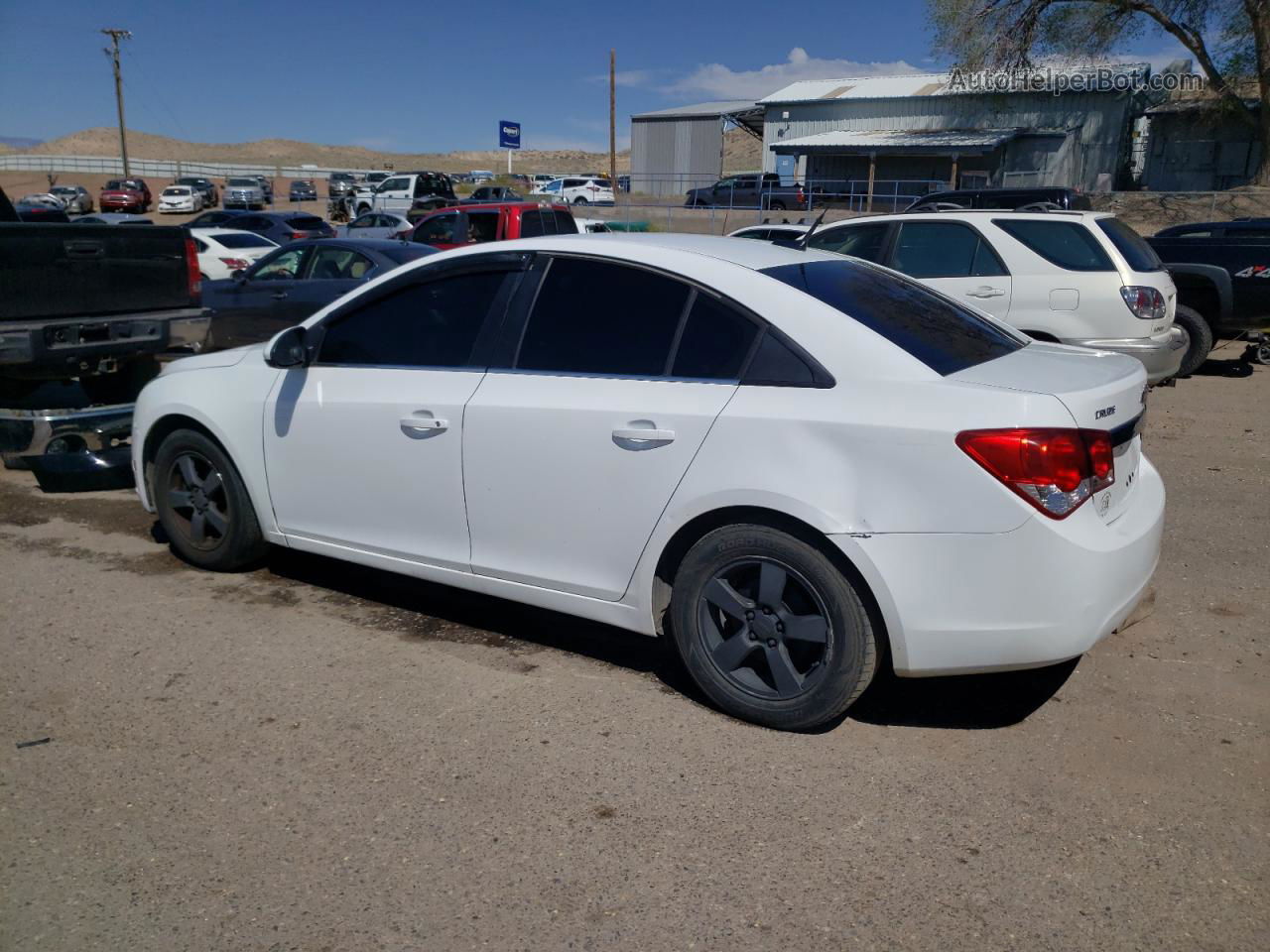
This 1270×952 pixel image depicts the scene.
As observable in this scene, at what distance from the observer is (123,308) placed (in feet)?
23.6

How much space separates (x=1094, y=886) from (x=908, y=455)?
132 centimetres

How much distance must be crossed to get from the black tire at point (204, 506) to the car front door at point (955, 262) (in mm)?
6065

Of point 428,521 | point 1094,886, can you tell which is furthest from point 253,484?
point 1094,886

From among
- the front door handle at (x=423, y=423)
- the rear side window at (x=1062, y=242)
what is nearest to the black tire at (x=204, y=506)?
the front door handle at (x=423, y=423)

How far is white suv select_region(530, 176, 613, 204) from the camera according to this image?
4462 cm

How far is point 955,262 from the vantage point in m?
9.40

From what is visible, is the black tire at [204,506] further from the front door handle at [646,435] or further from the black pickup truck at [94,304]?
the front door handle at [646,435]

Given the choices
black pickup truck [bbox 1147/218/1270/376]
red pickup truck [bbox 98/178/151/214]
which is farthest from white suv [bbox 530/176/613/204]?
black pickup truck [bbox 1147/218/1270/376]

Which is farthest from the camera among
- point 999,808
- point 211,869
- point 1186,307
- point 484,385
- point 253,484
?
point 1186,307

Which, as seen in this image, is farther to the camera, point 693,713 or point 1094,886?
point 693,713

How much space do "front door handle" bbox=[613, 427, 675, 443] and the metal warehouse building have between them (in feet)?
164

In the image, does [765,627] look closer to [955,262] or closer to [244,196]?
[955,262]

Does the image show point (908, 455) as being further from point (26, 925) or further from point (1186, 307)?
point (1186, 307)

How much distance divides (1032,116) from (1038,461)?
42.9m
